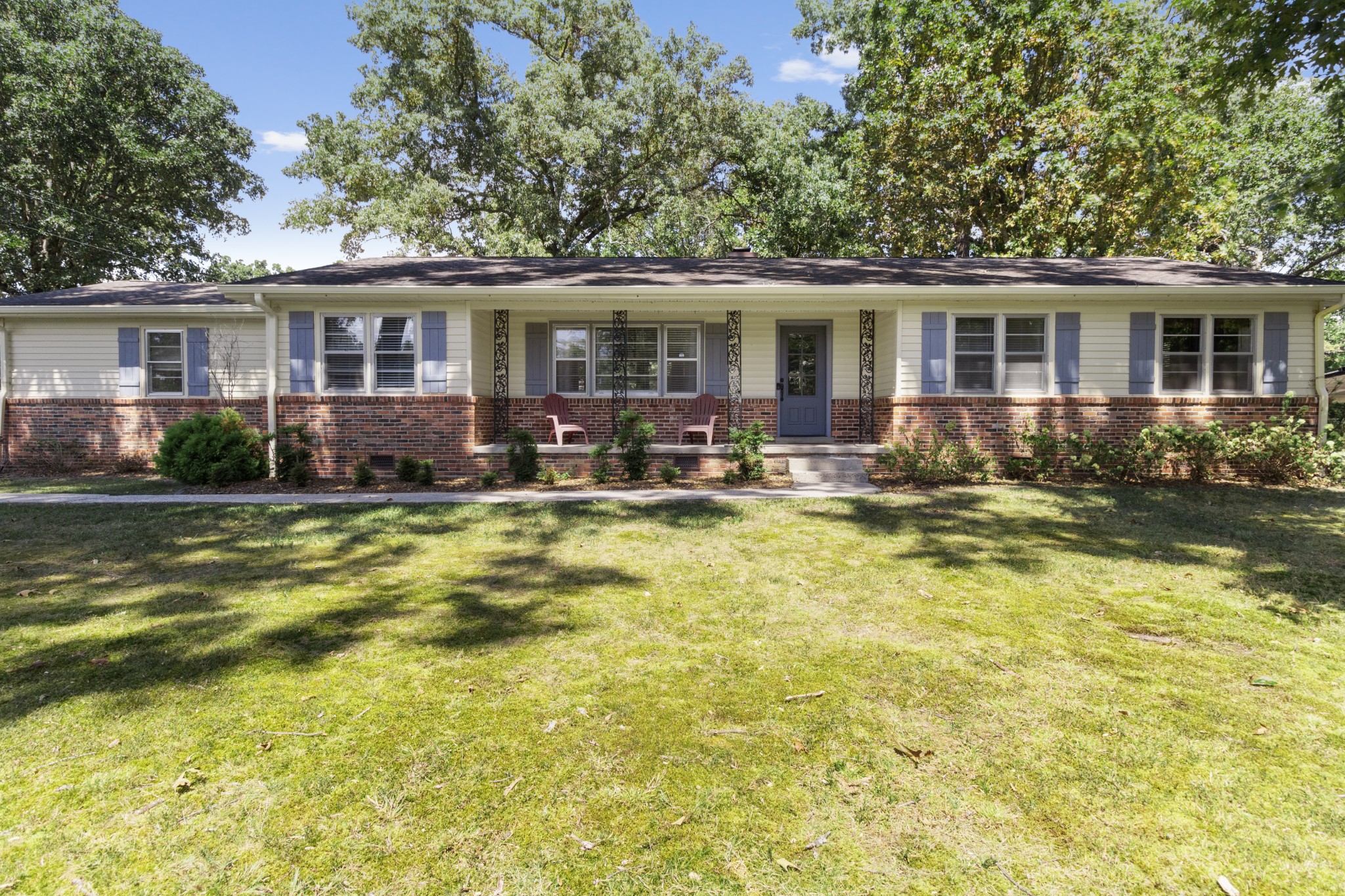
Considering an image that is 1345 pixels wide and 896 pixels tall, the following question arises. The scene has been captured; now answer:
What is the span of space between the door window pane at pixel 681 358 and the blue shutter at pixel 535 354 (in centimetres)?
220

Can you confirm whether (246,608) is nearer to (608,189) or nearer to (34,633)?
(34,633)

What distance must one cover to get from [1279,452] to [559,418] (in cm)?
1074

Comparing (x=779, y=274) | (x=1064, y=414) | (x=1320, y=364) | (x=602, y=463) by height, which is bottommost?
(x=602, y=463)

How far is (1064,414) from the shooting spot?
33.1 feet

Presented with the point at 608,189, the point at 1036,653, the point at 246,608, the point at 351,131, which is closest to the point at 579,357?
the point at 246,608

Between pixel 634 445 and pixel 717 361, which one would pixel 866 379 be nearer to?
pixel 717 361

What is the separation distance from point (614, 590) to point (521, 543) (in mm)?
1677

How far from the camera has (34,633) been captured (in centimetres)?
354

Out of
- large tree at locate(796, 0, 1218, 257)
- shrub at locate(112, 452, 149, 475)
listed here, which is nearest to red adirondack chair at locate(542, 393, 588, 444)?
shrub at locate(112, 452, 149, 475)

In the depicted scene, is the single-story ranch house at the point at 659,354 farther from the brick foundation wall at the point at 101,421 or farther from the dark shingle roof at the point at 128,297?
the dark shingle roof at the point at 128,297

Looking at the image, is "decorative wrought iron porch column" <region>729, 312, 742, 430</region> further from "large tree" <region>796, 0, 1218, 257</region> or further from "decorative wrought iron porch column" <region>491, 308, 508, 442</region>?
"large tree" <region>796, 0, 1218, 257</region>

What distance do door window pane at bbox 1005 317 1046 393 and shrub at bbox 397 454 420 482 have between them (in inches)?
365

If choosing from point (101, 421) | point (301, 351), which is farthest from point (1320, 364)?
point (101, 421)

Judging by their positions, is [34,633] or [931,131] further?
[931,131]
